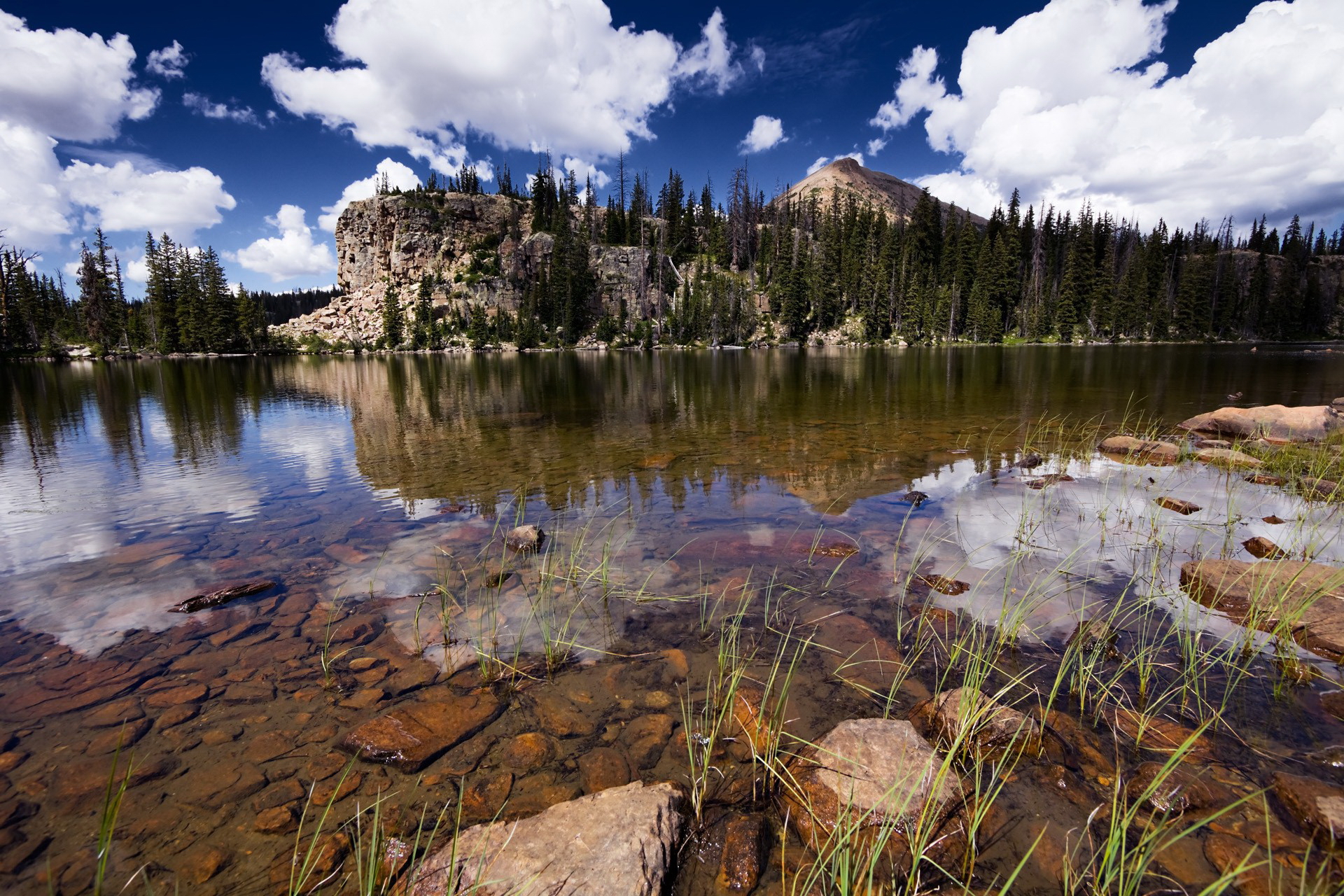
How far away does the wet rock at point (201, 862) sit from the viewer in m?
3.29

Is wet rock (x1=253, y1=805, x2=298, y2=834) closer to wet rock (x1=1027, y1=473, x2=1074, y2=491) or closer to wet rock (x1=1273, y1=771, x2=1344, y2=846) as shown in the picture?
wet rock (x1=1273, y1=771, x2=1344, y2=846)

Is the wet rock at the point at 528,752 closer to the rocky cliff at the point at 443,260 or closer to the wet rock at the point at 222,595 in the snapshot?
the wet rock at the point at 222,595

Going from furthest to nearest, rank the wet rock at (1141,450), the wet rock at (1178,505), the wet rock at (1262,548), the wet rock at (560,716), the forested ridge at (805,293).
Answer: the forested ridge at (805,293)
the wet rock at (1141,450)
the wet rock at (1178,505)
the wet rock at (1262,548)
the wet rock at (560,716)

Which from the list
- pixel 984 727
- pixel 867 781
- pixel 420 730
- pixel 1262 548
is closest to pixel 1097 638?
pixel 984 727

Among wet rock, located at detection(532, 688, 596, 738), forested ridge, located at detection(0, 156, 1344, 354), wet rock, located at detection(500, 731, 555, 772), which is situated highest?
forested ridge, located at detection(0, 156, 1344, 354)

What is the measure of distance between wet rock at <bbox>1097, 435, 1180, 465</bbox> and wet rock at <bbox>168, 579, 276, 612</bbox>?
16321 millimetres

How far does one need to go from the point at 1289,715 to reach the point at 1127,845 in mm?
2047

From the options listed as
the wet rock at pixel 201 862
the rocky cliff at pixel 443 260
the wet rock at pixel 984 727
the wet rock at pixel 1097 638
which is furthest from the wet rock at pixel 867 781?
the rocky cliff at pixel 443 260

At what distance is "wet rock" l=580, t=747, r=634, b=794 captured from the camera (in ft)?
13.0

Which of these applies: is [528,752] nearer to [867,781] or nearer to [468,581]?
[867,781]

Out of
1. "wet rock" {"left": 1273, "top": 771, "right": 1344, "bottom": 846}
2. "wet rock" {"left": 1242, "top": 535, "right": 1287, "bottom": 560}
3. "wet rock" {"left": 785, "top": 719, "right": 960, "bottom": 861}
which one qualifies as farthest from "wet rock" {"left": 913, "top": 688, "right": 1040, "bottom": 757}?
"wet rock" {"left": 1242, "top": 535, "right": 1287, "bottom": 560}

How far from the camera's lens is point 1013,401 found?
23.9m

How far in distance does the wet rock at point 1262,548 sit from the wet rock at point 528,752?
→ 345 inches

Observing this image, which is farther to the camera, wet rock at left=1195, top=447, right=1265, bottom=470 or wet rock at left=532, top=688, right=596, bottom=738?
wet rock at left=1195, top=447, right=1265, bottom=470
